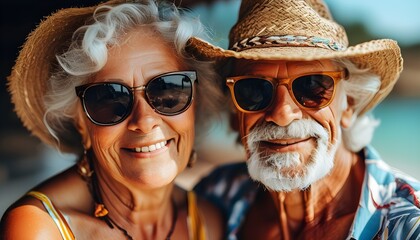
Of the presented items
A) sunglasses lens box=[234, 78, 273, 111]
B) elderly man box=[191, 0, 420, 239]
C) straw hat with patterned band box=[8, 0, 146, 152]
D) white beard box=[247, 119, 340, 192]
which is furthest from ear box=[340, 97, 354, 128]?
straw hat with patterned band box=[8, 0, 146, 152]

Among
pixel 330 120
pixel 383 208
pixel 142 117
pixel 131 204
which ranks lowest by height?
pixel 131 204

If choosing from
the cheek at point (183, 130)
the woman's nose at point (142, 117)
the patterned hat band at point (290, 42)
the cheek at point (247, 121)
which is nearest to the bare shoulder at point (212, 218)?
the cheek at point (183, 130)

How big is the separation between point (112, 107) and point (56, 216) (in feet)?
1.92

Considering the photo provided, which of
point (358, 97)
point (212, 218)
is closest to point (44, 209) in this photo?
point (212, 218)

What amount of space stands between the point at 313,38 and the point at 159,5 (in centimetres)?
84

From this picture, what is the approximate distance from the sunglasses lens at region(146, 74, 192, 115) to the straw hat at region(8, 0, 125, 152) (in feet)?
1.58

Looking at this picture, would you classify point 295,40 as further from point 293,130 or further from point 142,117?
point 142,117

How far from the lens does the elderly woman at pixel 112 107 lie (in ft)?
7.33

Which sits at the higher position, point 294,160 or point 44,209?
point 294,160

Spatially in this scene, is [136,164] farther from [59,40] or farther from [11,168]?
[11,168]

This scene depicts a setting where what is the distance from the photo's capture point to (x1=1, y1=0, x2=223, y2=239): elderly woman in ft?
7.33

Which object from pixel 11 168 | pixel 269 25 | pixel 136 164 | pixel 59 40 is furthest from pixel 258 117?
pixel 11 168

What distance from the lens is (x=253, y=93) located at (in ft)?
7.57

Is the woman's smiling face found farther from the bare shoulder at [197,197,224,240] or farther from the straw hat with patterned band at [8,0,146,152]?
the bare shoulder at [197,197,224,240]
